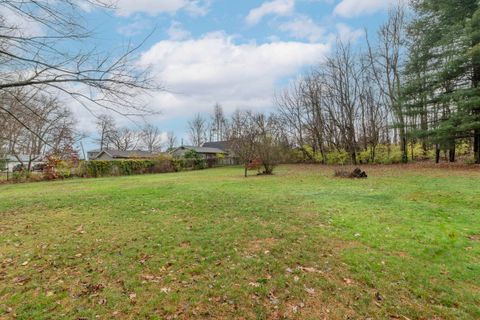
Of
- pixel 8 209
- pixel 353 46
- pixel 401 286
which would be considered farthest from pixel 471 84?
pixel 8 209

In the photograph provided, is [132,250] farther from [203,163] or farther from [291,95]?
[291,95]

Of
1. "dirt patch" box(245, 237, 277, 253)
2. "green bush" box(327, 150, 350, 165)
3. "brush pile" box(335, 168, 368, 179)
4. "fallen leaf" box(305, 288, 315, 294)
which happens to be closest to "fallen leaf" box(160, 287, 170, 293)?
"dirt patch" box(245, 237, 277, 253)

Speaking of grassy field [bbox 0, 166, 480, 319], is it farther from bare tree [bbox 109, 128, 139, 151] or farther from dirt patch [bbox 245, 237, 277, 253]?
bare tree [bbox 109, 128, 139, 151]

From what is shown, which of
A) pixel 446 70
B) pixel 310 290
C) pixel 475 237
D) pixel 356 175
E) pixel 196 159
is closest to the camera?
pixel 310 290

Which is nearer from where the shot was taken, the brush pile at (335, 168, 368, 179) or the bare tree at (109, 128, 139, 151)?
the brush pile at (335, 168, 368, 179)

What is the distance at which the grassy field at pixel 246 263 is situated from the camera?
2715 mm

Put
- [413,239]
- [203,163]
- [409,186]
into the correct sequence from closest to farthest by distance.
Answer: [413,239]
[409,186]
[203,163]

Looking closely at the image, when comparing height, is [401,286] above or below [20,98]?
below

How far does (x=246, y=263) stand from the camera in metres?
3.59

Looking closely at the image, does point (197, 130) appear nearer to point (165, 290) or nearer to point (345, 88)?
point (345, 88)

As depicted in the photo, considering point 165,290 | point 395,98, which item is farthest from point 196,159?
point 165,290

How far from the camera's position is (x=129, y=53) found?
9.56 ft

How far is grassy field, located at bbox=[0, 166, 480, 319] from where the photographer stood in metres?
2.71

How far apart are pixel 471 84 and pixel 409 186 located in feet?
35.1
